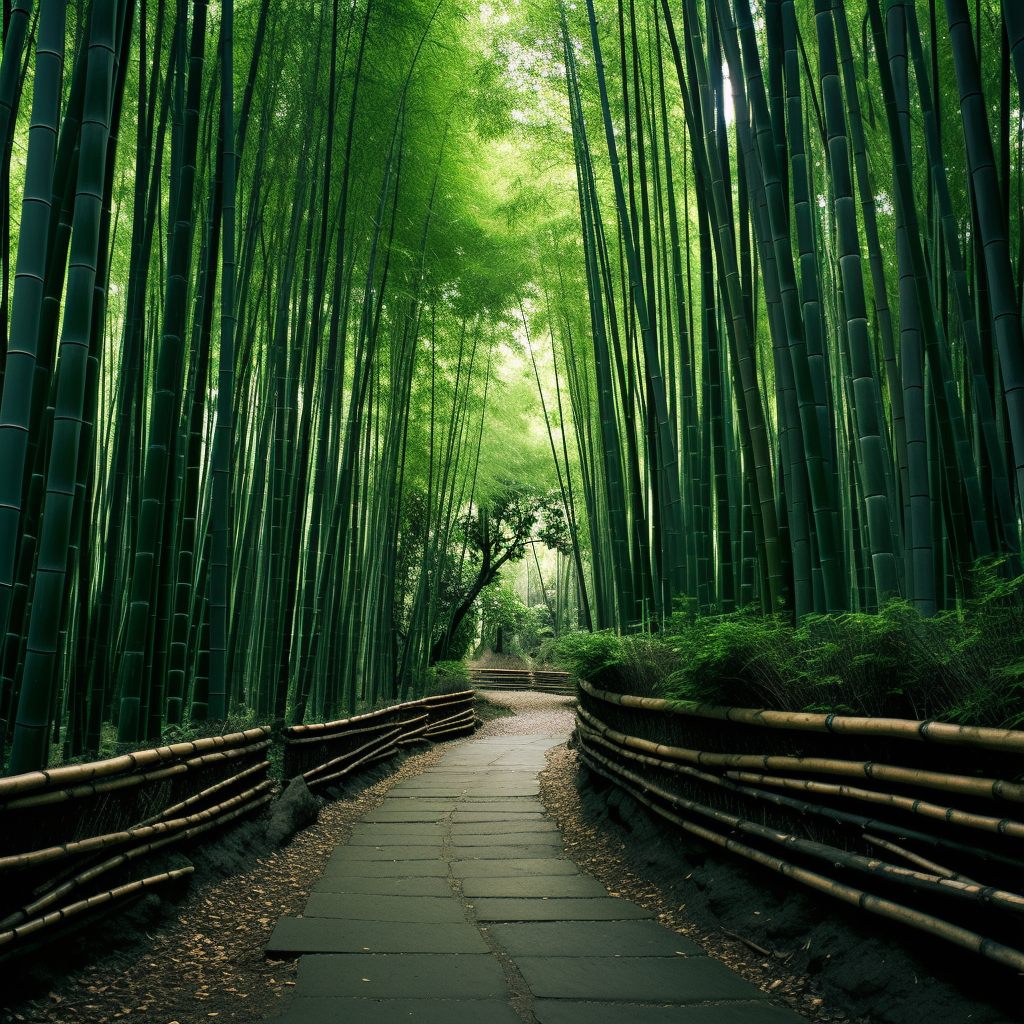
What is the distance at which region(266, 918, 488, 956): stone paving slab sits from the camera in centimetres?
170

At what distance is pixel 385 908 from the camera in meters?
2.01

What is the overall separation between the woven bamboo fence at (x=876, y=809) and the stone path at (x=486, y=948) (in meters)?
0.28

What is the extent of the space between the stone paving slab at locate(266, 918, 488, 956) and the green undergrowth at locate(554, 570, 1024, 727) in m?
0.83

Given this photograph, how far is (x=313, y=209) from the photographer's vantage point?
10.7 feet

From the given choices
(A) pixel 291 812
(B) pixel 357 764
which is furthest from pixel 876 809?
(B) pixel 357 764

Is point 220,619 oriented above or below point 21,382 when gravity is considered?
below

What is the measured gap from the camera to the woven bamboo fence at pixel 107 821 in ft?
4.35

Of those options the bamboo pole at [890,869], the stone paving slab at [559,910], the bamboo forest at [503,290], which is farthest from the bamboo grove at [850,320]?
the stone paving slab at [559,910]

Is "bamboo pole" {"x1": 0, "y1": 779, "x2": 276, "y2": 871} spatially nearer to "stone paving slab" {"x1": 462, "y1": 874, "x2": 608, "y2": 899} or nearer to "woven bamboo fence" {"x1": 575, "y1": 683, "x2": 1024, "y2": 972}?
"stone paving slab" {"x1": 462, "y1": 874, "x2": 608, "y2": 899}

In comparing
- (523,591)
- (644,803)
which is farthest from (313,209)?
(523,591)

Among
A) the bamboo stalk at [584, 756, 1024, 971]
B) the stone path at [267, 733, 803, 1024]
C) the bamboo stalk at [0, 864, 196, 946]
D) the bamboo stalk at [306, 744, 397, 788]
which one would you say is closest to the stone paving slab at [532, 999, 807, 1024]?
the stone path at [267, 733, 803, 1024]

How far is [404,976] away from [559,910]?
585 millimetres

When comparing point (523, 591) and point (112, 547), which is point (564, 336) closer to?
point (112, 547)

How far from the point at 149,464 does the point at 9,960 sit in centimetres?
127
